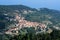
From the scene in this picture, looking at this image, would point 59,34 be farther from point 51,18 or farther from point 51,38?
point 51,18

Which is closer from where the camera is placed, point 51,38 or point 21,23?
point 51,38

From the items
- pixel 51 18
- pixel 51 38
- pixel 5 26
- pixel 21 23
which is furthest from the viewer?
pixel 51 18

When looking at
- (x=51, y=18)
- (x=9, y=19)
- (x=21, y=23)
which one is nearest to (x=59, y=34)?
(x=21, y=23)

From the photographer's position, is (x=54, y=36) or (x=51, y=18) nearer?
(x=54, y=36)

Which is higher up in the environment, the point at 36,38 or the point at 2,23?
the point at 36,38

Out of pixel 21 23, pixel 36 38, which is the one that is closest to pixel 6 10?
pixel 21 23

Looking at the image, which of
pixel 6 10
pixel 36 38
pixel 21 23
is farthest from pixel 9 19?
pixel 36 38

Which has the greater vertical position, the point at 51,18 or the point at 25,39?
the point at 25,39

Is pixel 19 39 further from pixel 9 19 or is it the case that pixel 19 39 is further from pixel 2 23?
pixel 9 19

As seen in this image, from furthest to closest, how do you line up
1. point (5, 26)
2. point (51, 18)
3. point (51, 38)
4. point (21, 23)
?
point (51, 18) → point (21, 23) → point (5, 26) → point (51, 38)
